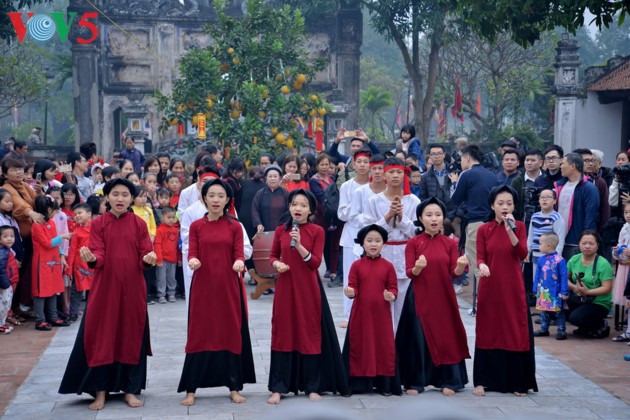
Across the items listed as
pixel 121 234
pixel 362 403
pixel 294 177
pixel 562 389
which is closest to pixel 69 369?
pixel 121 234

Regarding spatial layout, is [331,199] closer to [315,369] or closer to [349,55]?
[315,369]

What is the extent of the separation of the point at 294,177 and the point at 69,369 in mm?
5979

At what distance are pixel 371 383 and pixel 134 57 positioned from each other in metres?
23.3

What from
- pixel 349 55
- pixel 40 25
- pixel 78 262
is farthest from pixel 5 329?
pixel 349 55

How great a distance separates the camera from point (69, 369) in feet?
23.2

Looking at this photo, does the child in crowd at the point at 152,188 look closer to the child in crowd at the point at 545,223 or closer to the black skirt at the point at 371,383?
the child in crowd at the point at 545,223

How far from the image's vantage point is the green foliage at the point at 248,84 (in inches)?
632

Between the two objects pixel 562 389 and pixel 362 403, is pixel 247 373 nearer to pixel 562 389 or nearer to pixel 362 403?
pixel 362 403

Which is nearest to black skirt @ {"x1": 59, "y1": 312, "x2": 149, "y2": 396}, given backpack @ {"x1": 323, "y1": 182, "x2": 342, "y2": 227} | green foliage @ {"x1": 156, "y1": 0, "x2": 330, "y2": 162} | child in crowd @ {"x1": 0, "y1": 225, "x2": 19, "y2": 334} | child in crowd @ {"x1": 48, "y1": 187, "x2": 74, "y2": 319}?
child in crowd @ {"x1": 0, "y1": 225, "x2": 19, "y2": 334}

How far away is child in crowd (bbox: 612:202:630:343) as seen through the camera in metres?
9.77

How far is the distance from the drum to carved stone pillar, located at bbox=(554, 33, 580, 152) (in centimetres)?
1375

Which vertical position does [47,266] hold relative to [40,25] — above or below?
below

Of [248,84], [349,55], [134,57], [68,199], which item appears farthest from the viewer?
[349,55]

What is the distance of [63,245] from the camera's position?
10.7 m
